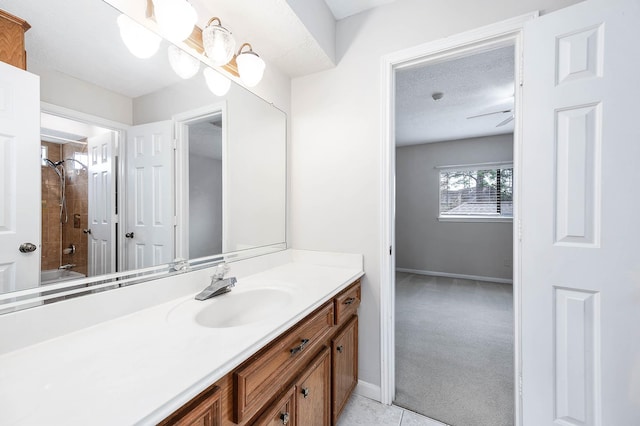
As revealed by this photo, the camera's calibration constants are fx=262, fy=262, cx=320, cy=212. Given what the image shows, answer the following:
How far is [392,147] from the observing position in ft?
5.33

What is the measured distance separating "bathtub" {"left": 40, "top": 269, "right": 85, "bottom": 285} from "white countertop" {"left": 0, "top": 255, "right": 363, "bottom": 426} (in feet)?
0.55

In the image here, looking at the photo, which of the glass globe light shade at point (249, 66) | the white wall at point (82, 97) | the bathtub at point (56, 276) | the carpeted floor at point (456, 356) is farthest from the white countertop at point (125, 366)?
the carpeted floor at point (456, 356)

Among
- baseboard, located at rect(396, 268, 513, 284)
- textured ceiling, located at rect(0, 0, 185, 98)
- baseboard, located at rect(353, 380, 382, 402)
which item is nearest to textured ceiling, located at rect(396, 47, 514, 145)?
textured ceiling, located at rect(0, 0, 185, 98)

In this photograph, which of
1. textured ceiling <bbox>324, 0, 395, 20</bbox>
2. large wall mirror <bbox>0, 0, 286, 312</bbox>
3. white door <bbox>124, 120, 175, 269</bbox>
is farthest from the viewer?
textured ceiling <bbox>324, 0, 395, 20</bbox>

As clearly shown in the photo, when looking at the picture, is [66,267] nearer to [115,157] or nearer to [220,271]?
[115,157]

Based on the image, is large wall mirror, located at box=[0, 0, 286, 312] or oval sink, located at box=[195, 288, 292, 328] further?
oval sink, located at box=[195, 288, 292, 328]

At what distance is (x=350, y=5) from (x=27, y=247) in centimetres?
193

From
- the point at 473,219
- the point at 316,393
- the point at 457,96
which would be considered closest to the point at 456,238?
the point at 473,219

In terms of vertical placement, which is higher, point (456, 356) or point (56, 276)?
point (56, 276)

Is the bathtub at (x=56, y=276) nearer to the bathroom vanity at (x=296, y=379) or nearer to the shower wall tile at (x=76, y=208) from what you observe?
the shower wall tile at (x=76, y=208)

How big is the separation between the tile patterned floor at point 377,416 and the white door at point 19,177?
1.57 meters

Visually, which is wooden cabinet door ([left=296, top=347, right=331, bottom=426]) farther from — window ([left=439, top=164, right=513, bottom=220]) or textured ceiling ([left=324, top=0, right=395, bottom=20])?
window ([left=439, top=164, right=513, bottom=220])

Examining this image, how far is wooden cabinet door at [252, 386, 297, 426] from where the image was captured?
0.84 meters

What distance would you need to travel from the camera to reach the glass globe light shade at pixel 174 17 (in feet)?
3.37
